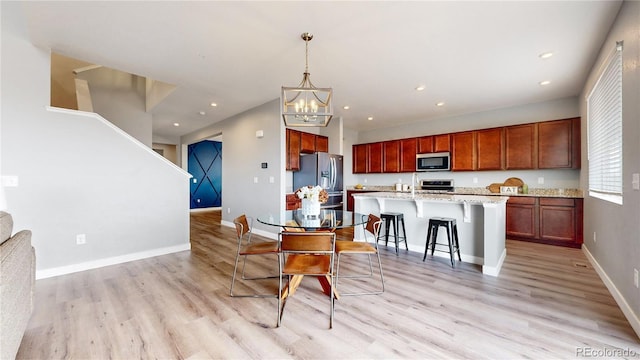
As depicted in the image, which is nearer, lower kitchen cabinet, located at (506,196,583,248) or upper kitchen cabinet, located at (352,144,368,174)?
lower kitchen cabinet, located at (506,196,583,248)

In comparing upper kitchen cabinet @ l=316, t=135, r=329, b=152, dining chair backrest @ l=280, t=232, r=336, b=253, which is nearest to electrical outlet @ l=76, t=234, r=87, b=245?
dining chair backrest @ l=280, t=232, r=336, b=253

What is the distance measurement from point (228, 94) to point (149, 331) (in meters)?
3.64

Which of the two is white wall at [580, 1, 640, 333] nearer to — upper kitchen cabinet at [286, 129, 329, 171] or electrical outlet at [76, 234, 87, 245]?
upper kitchen cabinet at [286, 129, 329, 171]

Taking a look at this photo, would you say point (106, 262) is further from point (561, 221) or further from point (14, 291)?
point (561, 221)

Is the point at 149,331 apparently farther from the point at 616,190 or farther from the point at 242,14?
the point at 616,190

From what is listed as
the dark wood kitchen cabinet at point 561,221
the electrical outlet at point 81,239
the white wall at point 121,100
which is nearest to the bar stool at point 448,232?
the dark wood kitchen cabinet at point 561,221

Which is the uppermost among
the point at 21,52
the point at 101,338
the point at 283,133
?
the point at 21,52

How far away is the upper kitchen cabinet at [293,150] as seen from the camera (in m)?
5.04

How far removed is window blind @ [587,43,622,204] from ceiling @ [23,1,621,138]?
0.39 metres

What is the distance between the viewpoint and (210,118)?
6.08m

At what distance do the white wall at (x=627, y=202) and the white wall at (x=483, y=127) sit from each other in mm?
2354

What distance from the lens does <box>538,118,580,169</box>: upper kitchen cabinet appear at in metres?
4.30

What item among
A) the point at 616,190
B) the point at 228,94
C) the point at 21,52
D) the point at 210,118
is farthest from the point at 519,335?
the point at 210,118

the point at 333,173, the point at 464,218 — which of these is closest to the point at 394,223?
the point at 464,218
